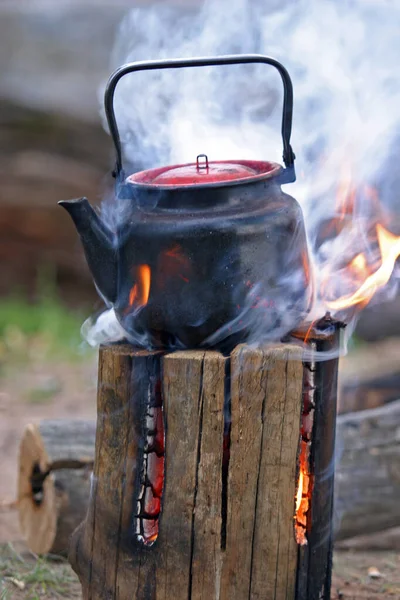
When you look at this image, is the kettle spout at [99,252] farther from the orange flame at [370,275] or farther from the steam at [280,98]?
the steam at [280,98]

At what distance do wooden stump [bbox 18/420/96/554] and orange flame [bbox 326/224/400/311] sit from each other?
57.2 inches

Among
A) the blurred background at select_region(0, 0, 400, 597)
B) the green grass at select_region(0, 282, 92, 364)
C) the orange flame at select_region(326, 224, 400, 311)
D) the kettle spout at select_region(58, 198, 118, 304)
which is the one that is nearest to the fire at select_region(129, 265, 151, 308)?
the kettle spout at select_region(58, 198, 118, 304)

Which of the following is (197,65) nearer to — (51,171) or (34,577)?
(34,577)

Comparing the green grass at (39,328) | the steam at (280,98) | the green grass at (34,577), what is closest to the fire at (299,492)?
the steam at (280,98)

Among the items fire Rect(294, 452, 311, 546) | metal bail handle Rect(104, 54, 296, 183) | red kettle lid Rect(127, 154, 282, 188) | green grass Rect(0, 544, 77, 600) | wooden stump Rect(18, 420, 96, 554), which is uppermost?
metal bail handle Rect(104, 54, 296, 183)

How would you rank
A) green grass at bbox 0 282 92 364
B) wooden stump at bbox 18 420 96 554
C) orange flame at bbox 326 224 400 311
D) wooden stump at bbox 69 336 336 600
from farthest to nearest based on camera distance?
green grass at bbox 0 282 92 364 → wooden stump at bbox 18 420 96 554 → orange flame at bbox 326 224 400 311 → wooden stump at bbox 69 336 336 600

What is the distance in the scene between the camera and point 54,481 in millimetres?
3480

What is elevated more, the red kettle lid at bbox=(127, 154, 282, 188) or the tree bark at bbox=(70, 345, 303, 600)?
the red kettle lid at bbox=(127, 154, 282, 188)

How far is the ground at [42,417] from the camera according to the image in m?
3.26

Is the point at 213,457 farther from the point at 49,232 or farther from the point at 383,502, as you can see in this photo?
the point at 49,232

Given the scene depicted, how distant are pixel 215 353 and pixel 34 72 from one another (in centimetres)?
564

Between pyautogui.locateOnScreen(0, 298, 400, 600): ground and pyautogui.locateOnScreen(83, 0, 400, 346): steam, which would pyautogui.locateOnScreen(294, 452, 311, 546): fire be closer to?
pyautogui.locateOnScreen(0, 298, 400, 600): ground

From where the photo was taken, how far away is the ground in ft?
10.7

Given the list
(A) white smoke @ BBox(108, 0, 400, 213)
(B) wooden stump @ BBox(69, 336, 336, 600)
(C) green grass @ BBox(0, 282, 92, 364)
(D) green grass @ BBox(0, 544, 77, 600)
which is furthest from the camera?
(C) green grass @ BBox(0, 282, 92, 364)
